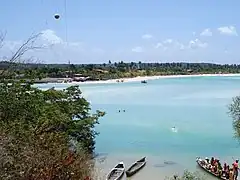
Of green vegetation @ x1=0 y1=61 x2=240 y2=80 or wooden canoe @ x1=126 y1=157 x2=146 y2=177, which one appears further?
green vegetation @ x1=0 y1=61 x2=240 y2=80

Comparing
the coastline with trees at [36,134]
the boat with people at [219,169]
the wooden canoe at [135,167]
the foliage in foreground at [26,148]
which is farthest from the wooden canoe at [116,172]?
the foliage in foreground at [26,148]

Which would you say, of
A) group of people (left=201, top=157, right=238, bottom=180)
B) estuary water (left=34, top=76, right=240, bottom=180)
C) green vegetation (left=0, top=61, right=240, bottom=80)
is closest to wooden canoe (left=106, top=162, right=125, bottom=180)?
estuary water (left=34, top=76, right=240, bottom=180)

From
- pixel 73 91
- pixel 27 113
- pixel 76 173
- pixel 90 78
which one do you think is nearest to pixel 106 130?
pixel 73 91

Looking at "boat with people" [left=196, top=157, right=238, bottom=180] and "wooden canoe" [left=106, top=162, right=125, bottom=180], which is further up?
"boat with people" [left=196, top=157, right=238, bottom=180]

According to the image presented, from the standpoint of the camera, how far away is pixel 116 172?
21.0 m

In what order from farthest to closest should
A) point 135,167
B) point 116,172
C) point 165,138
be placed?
point 165,138
point 135,167
point 116,172

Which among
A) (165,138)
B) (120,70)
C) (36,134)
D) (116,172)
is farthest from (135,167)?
(120,70)

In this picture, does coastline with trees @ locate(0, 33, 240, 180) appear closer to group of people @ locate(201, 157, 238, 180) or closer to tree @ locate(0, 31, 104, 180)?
tree @ locate(0, 31, 104, 180)

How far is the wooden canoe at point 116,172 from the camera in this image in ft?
65.3

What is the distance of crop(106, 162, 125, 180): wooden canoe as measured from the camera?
784 inches

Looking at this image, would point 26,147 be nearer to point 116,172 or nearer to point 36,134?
point 36,134

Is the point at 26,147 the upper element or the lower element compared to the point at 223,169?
upper

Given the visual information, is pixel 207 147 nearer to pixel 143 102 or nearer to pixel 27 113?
pixel 27 113

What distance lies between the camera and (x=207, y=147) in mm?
28609
